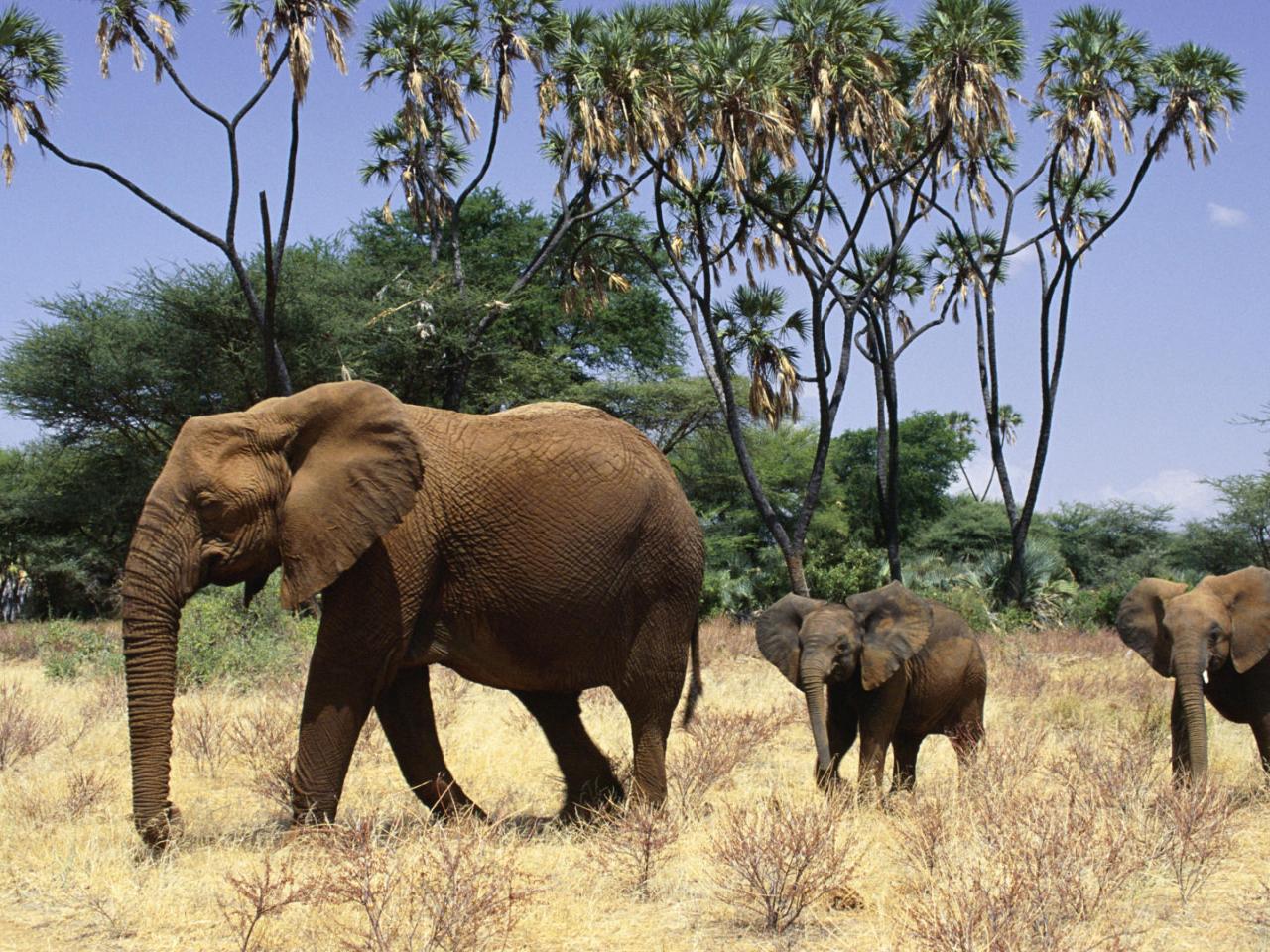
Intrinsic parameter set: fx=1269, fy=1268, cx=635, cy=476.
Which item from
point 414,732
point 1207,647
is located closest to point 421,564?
point 414,732

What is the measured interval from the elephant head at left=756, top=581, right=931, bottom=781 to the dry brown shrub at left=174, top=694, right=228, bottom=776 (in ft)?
13.7

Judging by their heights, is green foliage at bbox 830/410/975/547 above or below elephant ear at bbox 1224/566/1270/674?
above

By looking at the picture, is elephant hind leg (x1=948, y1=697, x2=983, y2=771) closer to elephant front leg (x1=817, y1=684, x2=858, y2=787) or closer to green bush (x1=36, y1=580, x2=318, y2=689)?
elephant front leg (x1=817, y1=684, x2=858, y2=787)

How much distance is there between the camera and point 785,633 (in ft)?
29.8

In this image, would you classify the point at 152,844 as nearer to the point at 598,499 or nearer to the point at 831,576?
the point at 598,499

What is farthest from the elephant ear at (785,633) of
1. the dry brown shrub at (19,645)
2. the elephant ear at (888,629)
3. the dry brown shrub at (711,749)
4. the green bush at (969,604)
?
the green bush at (969,604)

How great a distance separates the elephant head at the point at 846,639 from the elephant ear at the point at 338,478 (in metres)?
3.27

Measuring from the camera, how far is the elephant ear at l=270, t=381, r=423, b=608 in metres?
6.32

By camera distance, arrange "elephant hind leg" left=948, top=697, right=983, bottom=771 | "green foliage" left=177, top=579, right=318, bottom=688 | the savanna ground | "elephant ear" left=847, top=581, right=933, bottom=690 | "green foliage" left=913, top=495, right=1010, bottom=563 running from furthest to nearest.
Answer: "green foliage" left=913, top=495, right=1010, bottom=563 < "green foliage" left=177, top=579, right=318, bottom=688 < "elephant hind leg" left=948, top=697, right=983, bottom=771 < "elephant ear" left=847, top=581, right=933, bottom=690 < the savanna ground

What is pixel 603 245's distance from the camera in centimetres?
3009

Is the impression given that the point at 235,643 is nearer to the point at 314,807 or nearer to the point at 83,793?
the point at 83,793

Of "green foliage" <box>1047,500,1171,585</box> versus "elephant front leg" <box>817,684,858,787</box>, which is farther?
"green foliage" <box>1047,500,1171,585</box>

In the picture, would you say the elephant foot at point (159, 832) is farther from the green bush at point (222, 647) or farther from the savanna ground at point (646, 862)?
the green bush at point (222, 647)

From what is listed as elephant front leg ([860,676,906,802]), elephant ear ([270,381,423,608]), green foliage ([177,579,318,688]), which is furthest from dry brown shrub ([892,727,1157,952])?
green foliage ([177,579,318,688])
